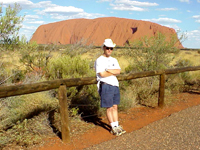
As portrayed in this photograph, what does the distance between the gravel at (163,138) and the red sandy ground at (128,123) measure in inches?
12.4

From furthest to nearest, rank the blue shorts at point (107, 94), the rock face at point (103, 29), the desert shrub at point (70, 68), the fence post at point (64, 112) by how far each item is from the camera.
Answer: the rock face at point (103, 29), the desert shrub at point (70, 68), the blue shorts at point (107, 94), the fence post at point (64, 112)

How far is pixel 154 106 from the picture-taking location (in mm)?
6281

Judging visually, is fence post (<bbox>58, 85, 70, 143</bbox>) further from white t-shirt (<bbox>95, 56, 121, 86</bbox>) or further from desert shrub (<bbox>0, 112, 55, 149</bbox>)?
white t-shirt (<bbox>95, 56, 121, 86</bbox>)

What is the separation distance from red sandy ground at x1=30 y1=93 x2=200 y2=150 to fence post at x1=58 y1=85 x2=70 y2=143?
0.16 metres

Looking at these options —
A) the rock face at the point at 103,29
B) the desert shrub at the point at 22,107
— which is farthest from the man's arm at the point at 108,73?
the rock face at the point at 103,29

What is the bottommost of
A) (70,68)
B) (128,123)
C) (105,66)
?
(128,123)

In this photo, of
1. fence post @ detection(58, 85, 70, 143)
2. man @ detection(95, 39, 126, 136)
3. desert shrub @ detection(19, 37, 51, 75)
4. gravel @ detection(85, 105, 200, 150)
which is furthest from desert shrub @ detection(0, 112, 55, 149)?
desert shrub @ detection(19, 37, 51, 75)

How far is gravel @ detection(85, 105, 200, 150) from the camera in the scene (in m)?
3.55

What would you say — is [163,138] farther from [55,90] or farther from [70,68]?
[70,68]

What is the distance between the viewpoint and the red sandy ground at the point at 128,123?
3810mm

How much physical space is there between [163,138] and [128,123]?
1.23 metres

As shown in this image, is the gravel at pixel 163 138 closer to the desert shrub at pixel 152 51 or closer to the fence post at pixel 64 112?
the fence post at pixel 64 112

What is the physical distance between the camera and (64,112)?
376 cm

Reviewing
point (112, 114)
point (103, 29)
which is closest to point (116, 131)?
point (112, 114)
